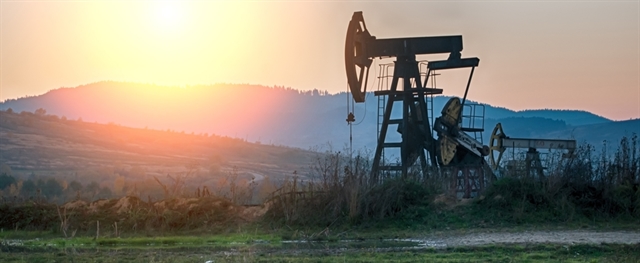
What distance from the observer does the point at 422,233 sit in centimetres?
2425

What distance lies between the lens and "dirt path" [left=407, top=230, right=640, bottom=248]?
20703 mm

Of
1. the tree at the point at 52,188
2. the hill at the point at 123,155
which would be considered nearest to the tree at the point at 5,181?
the tree at the point at 52,188

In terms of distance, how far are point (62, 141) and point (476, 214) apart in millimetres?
79471

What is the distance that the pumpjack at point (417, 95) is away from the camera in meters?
33.0

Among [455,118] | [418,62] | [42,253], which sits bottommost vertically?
[42,253]

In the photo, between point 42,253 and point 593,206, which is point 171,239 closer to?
point 42,253

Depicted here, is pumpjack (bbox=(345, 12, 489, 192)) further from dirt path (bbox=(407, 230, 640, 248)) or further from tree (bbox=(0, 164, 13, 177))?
tree (bbox=(0, 164, 13, 177))

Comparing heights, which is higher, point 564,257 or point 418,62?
point 418,62

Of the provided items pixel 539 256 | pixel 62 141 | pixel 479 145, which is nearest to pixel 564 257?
pixel 539 256

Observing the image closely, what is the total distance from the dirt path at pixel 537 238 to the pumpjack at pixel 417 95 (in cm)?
981

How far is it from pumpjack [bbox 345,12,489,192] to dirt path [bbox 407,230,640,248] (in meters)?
9.81

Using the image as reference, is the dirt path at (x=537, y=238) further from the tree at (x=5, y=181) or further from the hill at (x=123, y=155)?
the tree at (x=5, y=181)

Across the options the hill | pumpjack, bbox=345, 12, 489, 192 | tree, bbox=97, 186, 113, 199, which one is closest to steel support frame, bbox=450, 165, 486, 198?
pumpjack, bbox=345, 12, 489, 192

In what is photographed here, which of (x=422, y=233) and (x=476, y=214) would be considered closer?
(x=422, y=233)
